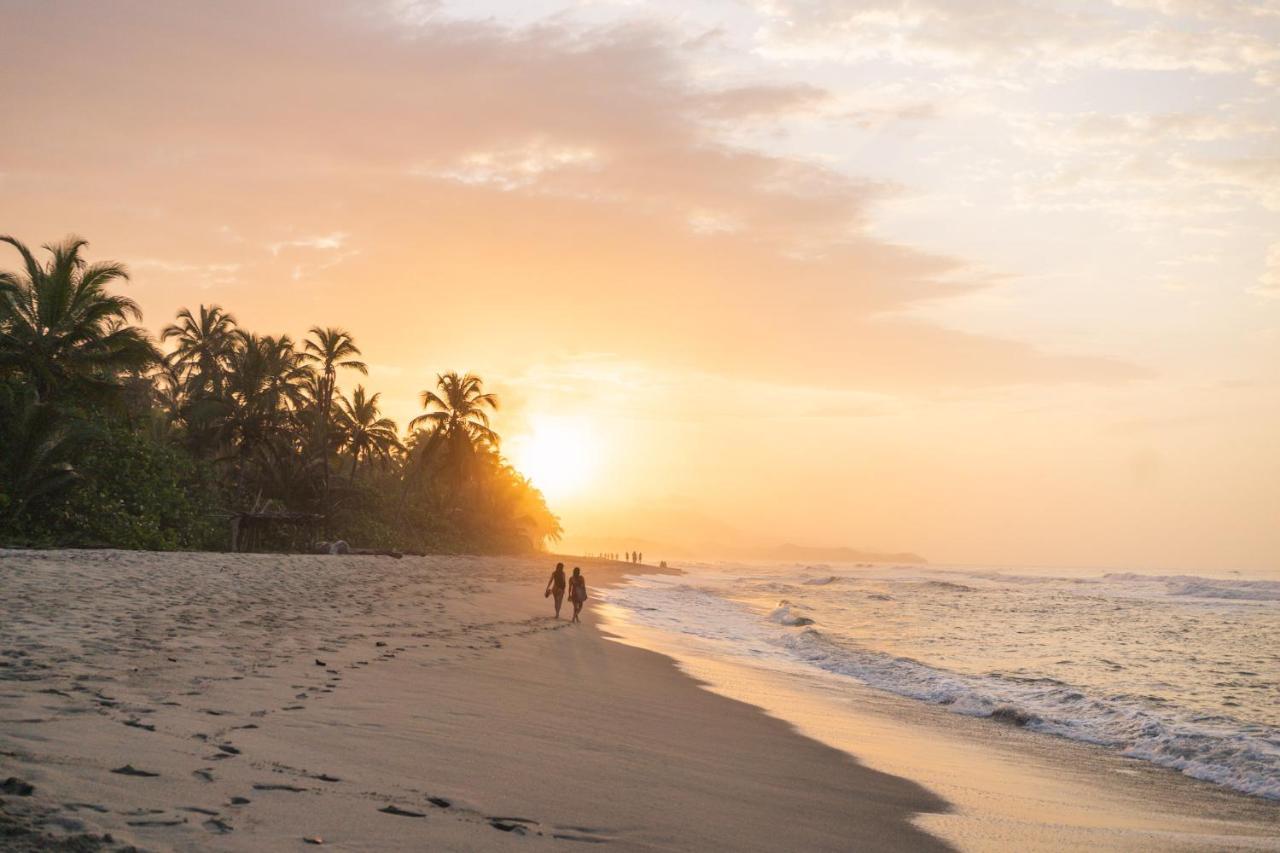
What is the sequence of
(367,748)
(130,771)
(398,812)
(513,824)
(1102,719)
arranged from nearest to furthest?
(130,771)
(398,812)
(513,824)
(367,748)
(1102,719)

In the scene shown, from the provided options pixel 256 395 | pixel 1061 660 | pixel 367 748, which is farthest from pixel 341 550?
pixel 367 748

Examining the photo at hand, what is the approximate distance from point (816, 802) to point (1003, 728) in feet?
23.7

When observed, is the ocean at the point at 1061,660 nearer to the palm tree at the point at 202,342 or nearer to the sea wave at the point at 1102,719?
the sea wave at the point at 1102,719

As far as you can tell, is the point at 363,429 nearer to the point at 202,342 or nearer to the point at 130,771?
the point at 202,342

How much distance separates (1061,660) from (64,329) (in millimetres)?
28190

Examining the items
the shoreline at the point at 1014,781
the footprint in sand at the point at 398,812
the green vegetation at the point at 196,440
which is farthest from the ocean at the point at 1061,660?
the green vegetation at the point at 196,440

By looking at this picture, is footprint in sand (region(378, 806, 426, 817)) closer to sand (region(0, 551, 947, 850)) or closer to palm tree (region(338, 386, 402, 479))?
sand (region(0, 551, 947, 850))

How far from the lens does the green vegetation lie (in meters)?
24.0

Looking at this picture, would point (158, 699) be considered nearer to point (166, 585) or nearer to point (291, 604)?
point (291, 604)

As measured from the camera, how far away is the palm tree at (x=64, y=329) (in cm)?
2431

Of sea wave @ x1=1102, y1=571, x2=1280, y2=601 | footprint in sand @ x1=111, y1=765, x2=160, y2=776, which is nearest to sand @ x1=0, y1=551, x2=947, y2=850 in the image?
footprint in sand @ x1=111, y1=765, x2=160, y2=776

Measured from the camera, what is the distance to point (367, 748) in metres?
5.73

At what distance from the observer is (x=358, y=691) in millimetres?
7852

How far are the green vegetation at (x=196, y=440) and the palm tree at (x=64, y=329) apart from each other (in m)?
0.04
